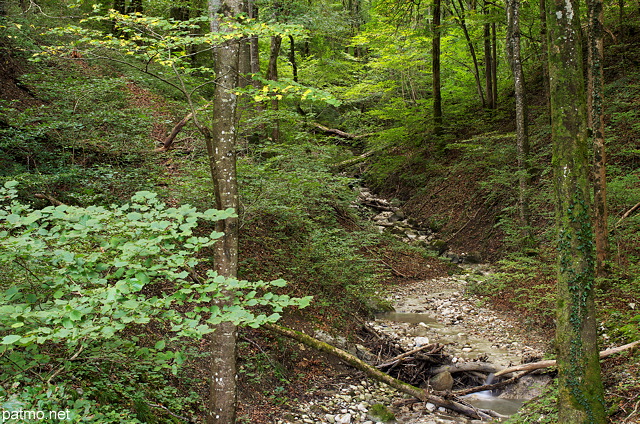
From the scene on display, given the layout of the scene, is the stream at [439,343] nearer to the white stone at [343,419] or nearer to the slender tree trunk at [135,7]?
the white stone at [343,419]

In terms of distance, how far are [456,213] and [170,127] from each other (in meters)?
10.2

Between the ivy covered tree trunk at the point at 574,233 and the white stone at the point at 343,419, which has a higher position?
the ivy covered tree trunk at the point at 574,233

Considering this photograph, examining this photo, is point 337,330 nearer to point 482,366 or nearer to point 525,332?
point 482,366

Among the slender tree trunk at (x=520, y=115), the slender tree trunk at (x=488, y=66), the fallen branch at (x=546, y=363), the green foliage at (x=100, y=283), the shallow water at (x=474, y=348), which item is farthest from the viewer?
the slender tree trunk at (x=488, y=66)

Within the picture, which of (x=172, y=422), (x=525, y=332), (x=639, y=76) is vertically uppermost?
(x=639, y=76)

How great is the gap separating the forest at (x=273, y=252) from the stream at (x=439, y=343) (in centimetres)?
5

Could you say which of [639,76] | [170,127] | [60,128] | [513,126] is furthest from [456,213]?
[60,128]

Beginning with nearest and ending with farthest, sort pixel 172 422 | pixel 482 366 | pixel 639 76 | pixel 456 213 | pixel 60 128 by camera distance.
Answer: pixel 172 422
pixel 482 366
pixel 60 128
pixel 639 76
pixel 456 213

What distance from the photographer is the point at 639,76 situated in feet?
39.4

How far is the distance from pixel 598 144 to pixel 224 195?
614 centimetres

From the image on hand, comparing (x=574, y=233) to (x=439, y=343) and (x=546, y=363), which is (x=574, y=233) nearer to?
(x=546, y=363)

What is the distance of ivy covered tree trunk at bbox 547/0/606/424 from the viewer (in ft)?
12.2

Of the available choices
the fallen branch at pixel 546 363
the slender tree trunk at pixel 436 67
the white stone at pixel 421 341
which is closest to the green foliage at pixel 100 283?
the fallen branch at pixel 546 363

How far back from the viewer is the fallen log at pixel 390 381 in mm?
5625
